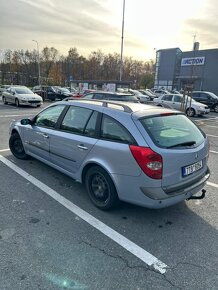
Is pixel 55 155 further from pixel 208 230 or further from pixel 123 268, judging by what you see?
pixel 208 230

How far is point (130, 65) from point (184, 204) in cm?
8477

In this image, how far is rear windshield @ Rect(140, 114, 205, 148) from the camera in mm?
3127

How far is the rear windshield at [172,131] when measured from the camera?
3.13m

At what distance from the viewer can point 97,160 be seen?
3.39 metres

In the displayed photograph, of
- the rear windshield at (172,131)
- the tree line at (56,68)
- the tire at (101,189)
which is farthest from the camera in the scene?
the tree line at (56,68)

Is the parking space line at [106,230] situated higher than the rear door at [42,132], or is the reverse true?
the rear door at [42,132]

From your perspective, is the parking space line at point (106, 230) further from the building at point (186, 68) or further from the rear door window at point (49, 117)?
the building at point (186, 68)

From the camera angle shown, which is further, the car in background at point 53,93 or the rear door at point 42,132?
the car in background at point 53,93

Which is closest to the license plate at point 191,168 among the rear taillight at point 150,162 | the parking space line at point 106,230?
the rear taillight at point 150,162

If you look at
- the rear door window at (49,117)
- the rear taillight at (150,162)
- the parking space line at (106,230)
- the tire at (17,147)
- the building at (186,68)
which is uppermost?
the building at (186,68)

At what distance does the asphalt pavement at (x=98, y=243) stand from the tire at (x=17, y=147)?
1349 mm

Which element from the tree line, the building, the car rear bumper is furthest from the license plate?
the tree line

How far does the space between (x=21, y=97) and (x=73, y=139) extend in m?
15.9

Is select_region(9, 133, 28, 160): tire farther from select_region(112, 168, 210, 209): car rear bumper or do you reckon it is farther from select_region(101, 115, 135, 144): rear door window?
select_region(112, 168, 210, 209): car rear bumper
